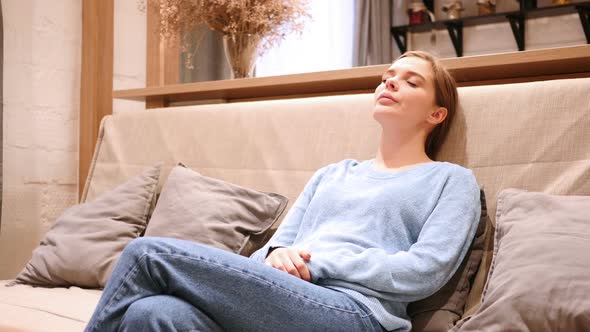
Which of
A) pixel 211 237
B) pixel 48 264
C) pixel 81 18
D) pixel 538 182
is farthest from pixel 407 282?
pixel 81 18

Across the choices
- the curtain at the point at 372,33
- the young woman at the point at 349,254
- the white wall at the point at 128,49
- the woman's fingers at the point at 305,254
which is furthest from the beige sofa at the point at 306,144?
the curtain at the point at 372,33

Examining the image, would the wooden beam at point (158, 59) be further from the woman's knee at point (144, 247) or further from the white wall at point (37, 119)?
the woman's knee at point (144, 247)

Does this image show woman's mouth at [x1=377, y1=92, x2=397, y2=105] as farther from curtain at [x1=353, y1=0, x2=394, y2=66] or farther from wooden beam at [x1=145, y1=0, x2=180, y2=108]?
curtain at [x1=353, y1=0, x2=394, y2=66]

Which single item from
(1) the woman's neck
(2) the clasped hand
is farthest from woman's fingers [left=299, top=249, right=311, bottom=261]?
(1) the woman's neck

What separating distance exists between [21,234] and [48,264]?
802mm

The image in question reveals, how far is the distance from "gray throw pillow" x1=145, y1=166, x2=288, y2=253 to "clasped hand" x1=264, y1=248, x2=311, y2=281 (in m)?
0.44

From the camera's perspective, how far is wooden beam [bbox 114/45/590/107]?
5.49 ft

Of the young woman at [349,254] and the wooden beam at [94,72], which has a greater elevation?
the wooden beam at [94,72]

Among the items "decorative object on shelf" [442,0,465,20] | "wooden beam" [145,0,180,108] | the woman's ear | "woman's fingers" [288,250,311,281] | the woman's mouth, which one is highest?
"decorative object on shelf" [442,0,465,20]

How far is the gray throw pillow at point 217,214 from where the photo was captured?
6.13ft

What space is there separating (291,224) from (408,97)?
41cm

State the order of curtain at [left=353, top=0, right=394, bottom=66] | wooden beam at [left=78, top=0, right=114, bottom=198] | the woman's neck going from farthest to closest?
curtain at [left=353, top=0, right=394, bottom=66]
wooden beam at [left=78, top=0, right=114, bottom=198]
the woman's neck

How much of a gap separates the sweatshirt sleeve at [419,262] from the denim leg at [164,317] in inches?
10.3

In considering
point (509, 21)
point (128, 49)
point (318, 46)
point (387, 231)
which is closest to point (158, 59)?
point (128, 49)
